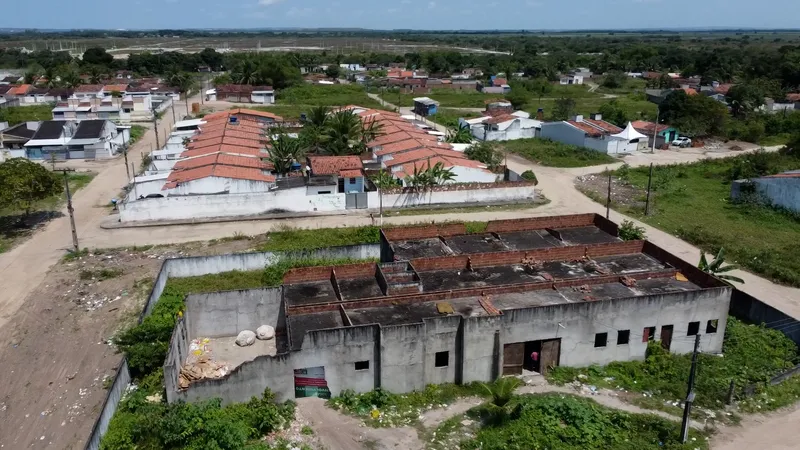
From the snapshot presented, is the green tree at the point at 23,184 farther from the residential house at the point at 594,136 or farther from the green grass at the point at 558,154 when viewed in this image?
the residential house at the point at 594,136

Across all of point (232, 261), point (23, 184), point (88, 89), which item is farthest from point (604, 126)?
point (88, 89)

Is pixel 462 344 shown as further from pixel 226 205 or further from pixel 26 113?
pixel 26 113

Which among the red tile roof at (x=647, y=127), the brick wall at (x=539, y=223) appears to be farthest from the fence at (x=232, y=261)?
the red tile roof at (x=647, y=127)

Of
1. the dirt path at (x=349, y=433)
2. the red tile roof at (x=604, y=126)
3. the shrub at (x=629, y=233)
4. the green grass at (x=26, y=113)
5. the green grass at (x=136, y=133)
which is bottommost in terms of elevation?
the dirt path at (x=349, y=433)

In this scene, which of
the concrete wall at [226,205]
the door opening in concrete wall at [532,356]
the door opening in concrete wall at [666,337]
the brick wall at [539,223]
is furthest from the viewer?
the concrete wall at [226,205]

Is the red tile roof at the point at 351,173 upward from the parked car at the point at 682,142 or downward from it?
upward

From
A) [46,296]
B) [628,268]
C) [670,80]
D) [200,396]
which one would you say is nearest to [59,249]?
[46,296]

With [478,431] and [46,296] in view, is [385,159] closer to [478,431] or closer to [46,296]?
[46,296]
